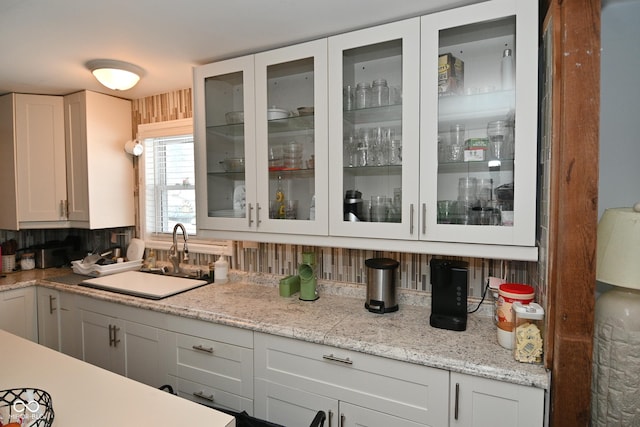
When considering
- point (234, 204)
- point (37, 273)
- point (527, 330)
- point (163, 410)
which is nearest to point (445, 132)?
point (527, 330)

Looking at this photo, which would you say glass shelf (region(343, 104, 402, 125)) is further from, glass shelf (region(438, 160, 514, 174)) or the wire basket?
the wire basket

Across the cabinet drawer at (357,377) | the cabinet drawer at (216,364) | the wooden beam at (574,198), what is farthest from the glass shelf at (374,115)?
the cabinet drawer at (216,364)

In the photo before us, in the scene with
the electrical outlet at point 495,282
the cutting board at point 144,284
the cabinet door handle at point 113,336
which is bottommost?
the cabinet door handle at point 113,336

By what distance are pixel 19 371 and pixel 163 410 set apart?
610 mm

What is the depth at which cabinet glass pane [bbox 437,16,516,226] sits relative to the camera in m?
1.47

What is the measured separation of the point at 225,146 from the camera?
7.11ft

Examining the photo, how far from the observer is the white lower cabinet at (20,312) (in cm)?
251

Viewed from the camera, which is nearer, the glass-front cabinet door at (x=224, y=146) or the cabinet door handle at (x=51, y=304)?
the glass-front cabinet door at (x=224, y=146)

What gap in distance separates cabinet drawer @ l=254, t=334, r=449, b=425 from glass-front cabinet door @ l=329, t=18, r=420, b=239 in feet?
1.83

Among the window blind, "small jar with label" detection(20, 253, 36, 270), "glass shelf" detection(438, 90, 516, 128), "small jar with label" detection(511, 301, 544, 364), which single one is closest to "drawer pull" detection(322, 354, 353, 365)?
"small jar with label" detection(511, 301, 544, 364)

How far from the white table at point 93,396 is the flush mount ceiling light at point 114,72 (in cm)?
159

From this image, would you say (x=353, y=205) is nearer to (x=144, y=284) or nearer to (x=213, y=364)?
(x=213, y=364)

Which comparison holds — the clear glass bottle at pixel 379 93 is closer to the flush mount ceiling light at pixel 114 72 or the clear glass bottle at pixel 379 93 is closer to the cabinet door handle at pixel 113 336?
the flush mount ceiling light at pixel 114 72

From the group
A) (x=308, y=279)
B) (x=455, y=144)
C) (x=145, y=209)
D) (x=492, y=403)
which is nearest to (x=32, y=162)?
(x=145, y=209)
